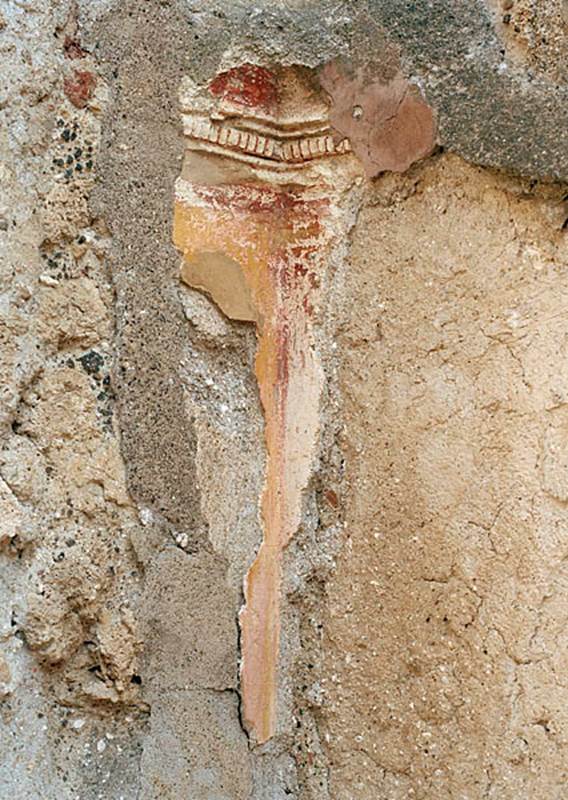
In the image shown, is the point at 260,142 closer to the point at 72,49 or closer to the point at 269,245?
the point at 269,245

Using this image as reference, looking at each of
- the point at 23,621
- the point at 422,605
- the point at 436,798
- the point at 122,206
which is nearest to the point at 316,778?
the point at 436,798

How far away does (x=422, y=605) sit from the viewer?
6.64 ft

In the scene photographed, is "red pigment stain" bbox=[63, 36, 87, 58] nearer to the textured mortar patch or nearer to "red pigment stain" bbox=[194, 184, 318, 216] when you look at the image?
"red pigment stain" bbox=[194, 184, 318, 216]

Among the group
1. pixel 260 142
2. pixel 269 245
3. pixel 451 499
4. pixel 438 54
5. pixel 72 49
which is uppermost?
pixel 438 54

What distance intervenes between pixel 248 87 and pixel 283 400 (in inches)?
23.7

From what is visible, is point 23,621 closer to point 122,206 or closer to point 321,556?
point 321,556

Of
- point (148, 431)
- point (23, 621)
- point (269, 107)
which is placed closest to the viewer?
point (23, 621)

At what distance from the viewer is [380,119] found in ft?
6.84

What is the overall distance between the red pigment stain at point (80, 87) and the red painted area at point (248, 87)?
0.22 meters

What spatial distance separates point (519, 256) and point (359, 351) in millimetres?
351

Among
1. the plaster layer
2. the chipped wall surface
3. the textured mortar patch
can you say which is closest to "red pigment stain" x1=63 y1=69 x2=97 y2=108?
the chipped wall surface

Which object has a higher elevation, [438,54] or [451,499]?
[438,54]

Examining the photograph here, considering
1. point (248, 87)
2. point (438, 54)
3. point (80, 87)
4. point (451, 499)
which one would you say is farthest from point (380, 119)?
point (451, 499)

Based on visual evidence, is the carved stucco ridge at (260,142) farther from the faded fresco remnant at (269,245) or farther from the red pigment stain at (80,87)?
the red pigment stain at (80,87)
